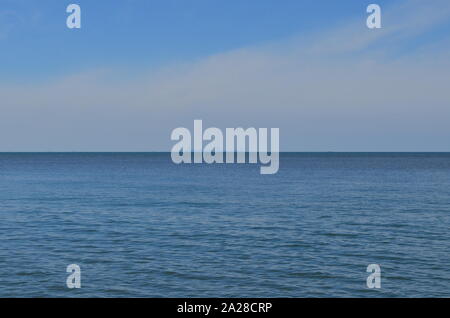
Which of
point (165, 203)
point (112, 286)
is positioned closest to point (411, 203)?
point (165, 203)

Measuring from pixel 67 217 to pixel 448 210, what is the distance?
35.9m

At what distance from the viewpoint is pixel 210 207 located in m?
49.6

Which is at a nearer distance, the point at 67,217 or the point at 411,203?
the point at 67,217

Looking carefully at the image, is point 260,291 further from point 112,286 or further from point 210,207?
point 210,207

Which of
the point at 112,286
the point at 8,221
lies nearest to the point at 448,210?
the point at 112,286

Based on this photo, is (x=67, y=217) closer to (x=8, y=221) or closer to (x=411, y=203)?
(x=8, y=221)

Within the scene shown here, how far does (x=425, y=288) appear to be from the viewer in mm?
20781

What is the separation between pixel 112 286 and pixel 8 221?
23.7 meters
